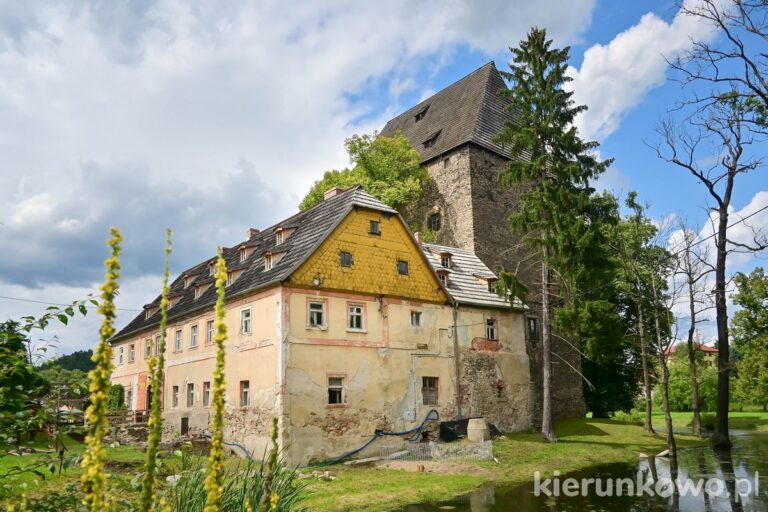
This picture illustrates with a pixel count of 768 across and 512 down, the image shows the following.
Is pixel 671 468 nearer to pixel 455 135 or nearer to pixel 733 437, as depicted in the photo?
pixel 733 437

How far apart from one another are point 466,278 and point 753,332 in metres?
28.4

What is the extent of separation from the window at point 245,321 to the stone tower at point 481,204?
14127mm

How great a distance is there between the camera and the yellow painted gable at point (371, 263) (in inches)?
866

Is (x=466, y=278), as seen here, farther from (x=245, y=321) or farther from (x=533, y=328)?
(x=245, y=321)

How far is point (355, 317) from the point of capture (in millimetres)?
22516

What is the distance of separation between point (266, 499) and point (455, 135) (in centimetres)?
3388

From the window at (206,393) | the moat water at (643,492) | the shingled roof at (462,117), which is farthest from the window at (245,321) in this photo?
the shingled roof at (462,117)

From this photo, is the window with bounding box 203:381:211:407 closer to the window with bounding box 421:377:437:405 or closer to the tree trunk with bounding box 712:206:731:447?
the window with bounding box 421:377:437:405

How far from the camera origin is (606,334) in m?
26.3

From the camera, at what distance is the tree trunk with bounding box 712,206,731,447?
2539 centimetres

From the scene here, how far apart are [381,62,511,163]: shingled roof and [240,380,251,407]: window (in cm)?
1905

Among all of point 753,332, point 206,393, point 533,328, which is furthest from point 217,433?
point 753,332

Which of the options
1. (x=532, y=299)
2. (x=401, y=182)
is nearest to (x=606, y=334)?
(x=532, y=299)

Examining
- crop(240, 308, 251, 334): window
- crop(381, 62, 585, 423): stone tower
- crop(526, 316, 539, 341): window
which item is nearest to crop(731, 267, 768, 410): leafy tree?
crop(381, 62, 585, 423): stone tower
